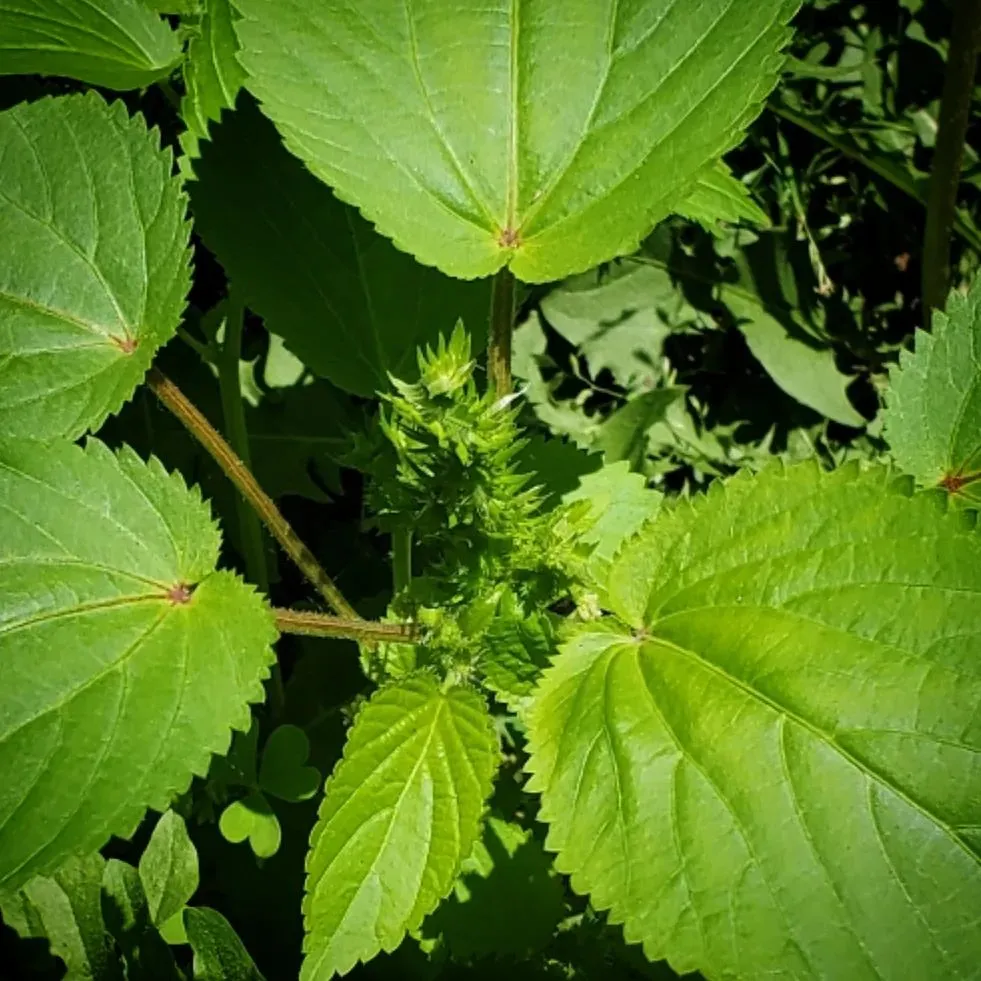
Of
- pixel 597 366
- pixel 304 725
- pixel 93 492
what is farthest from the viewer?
pixel 597 366

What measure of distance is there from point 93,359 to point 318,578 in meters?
0.35

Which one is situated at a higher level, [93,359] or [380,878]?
[93,359]

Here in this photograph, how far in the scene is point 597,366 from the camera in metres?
2.20

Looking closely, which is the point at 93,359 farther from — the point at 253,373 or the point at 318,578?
the point at 253,373

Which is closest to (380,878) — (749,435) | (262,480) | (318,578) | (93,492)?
(318,578)

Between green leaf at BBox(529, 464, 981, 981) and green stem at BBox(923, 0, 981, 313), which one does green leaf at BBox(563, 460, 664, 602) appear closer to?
green leaf at BBox(529, 464, 981, 981)

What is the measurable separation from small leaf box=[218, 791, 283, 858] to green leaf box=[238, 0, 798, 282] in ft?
2.30

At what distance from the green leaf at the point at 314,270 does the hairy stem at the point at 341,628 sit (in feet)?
1.25

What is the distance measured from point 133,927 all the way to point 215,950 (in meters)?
0.15

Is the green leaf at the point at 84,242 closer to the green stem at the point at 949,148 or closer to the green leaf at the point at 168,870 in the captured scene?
the green leaf at the point at 168,870

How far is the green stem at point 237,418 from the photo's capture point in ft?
5.59

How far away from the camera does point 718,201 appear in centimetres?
170

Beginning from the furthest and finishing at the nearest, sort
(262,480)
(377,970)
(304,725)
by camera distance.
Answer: (262,480) → (304,725) → (377,970)

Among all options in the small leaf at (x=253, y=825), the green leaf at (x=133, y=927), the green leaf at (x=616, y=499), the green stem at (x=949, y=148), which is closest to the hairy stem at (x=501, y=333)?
the green leaf at (x=616, y=499)
